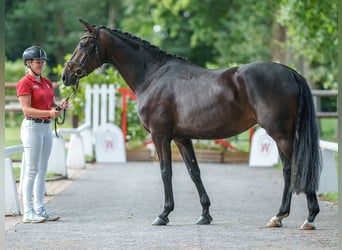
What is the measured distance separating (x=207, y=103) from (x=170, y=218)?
1540mm

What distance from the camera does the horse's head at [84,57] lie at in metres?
9.92

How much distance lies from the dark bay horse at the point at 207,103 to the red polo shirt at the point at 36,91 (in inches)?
15.7

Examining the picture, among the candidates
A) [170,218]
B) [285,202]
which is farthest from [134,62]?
[285,202]

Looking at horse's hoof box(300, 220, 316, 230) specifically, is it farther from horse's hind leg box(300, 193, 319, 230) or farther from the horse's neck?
the horse's neck

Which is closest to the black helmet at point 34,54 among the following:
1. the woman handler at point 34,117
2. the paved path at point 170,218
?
the woman handler at point 34,117

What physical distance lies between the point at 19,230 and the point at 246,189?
5.48 metres

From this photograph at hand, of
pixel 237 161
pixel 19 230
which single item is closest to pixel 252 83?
pixel 19 230

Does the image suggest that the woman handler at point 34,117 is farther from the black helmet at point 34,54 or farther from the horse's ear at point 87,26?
the horse's ear at point 87,26

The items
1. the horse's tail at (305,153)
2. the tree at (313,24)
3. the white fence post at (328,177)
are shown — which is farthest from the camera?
the tree at (313,24)

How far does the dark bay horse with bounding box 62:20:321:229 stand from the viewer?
348 inches

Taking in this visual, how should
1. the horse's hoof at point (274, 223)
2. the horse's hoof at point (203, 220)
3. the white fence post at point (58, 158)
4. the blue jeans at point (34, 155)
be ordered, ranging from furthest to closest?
1. the white fence post at point (58, 158)
2. the blue jeans at point (34, 155)
3. the horse's hoof at point (203, 220)
4. the horse's hoof at point (274, 223)

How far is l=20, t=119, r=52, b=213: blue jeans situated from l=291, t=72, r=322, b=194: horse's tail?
9.58 ft

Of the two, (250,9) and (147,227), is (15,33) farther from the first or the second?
(147,227)

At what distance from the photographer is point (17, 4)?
46844 millimetres
